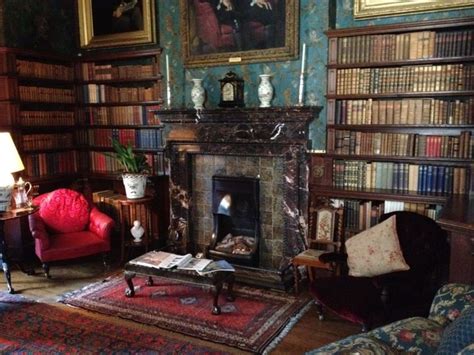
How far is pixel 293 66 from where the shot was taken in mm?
4145

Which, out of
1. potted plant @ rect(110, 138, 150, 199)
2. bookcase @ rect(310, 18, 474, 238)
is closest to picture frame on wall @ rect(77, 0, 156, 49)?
potted plant @ rect(110, 138, 150, 199)

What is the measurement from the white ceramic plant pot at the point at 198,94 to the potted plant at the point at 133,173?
0.87 meters

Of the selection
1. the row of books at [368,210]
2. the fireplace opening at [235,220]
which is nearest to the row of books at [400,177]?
the row of books at [368,210]

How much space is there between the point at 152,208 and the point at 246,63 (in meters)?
1.99

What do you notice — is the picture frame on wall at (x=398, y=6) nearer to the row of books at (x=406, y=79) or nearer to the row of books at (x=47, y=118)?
the row of books at (x=406, y=79)

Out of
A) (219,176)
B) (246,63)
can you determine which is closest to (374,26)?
(246,63)

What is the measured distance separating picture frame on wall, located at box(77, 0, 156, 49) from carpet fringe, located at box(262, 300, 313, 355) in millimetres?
3272

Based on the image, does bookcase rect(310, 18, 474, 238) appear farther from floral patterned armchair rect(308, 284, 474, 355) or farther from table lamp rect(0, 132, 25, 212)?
table lamp rect(0, 132, 25, 212)

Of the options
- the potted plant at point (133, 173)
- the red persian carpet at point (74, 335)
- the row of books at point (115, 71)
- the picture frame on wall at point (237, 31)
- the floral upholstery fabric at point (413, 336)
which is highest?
the picture frame on wall at point (237, 31)

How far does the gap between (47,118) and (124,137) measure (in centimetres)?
91

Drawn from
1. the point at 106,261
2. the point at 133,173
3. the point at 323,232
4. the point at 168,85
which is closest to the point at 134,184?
the point at 133,173

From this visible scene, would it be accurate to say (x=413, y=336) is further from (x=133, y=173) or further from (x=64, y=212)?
(x=64, y=212)

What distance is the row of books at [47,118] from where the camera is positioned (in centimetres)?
481

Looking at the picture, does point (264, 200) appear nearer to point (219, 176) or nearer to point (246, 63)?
point (219, 176)
